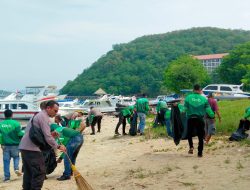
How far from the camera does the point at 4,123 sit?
9781 mm

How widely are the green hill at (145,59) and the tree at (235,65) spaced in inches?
1655

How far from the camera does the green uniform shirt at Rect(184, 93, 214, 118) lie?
1038 centimetres

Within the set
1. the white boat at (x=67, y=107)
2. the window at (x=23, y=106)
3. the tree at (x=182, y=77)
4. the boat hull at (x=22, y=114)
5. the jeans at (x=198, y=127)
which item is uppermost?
the tree at (x=182, y=77)

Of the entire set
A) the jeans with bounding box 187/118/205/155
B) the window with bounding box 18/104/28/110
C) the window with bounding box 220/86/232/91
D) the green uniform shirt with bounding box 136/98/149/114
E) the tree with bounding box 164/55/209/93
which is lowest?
the window with bounding box 18/104/28/110

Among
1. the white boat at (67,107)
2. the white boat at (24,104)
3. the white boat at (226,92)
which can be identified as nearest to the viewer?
the white boat at (67,107)

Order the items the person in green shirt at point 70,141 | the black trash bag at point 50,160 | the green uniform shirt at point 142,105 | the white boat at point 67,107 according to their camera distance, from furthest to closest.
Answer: the white boat at point 67,107, the green uniform shirt at point 142,105, the person in green shirt at point 70,141, the black trash bag at point 50,160

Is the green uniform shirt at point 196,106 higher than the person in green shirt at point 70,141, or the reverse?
the green uniform shirt at point 196,106

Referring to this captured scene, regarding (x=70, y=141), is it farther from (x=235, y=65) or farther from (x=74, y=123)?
(x=235, y=65)

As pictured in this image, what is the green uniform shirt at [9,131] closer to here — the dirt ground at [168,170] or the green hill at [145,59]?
the dirt ground at [168,170]

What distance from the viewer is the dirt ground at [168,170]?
7.95 meters

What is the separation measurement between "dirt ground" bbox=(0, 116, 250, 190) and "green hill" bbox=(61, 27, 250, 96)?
99.4 m

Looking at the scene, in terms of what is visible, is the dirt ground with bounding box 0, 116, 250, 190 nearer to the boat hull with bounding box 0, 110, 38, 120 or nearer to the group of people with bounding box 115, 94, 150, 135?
the group of people with bounding box 115, 94, 150, 135

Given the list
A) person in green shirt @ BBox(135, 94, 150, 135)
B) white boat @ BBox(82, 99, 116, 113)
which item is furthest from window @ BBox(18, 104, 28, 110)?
person in green shirt @ BBox(135, 94, 150, 135)

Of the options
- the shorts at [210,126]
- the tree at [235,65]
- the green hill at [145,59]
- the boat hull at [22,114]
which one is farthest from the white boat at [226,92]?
the green hill at [145,59]
